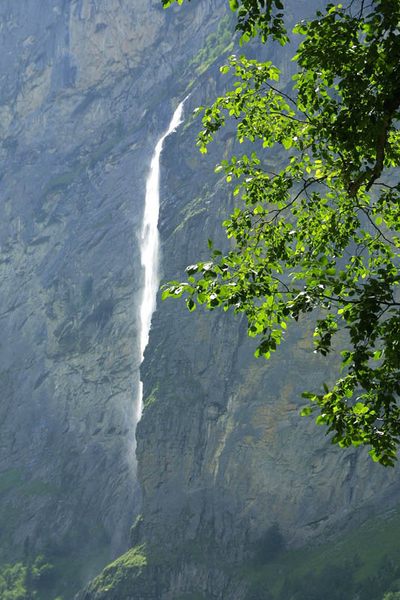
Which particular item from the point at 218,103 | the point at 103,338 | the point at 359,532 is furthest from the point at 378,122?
the point at 103,338

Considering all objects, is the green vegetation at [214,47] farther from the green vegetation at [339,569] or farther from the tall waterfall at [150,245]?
the green vegetation at [339,569]

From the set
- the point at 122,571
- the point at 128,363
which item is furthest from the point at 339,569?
the point at 128,363

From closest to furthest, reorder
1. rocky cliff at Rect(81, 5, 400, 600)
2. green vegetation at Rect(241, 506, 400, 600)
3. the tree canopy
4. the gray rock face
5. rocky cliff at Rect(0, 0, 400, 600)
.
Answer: the tree canopy
green vegetation at Rect(241, 506, 400, 600)
rocky cliff at Rect(81, 5, 400, 600)
the gray rock face
rocky cliff at Rect(0, 0, 400, 600)

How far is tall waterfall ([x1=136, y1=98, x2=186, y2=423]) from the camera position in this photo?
12438 cm

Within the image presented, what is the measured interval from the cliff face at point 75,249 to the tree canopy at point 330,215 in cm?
9990

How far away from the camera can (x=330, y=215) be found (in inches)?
643

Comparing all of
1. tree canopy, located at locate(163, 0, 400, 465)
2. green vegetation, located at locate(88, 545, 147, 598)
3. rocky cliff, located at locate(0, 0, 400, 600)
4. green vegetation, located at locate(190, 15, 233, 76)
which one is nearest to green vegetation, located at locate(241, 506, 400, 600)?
rocky cliff, located at locate(0, 0, 400, 600)

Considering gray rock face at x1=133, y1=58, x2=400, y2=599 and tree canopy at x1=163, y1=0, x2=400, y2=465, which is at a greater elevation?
gray rock face at x1=133, y1=58, x2=400, y2=599

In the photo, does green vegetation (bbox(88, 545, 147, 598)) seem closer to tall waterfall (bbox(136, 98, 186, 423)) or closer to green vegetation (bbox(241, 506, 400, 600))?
green vegetation (bbox(241, 506, 400, 600))

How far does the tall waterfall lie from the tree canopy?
10273 centimetres

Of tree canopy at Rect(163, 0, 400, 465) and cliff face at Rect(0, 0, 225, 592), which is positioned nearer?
tree canopy at Rect(163, 0, 400, 465)

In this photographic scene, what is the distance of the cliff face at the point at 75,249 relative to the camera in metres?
120

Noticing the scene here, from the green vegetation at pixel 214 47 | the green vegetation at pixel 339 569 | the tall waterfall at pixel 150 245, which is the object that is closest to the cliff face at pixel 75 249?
the tall waterfall at pixel 150 245

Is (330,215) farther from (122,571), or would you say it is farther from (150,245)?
(150,245)
